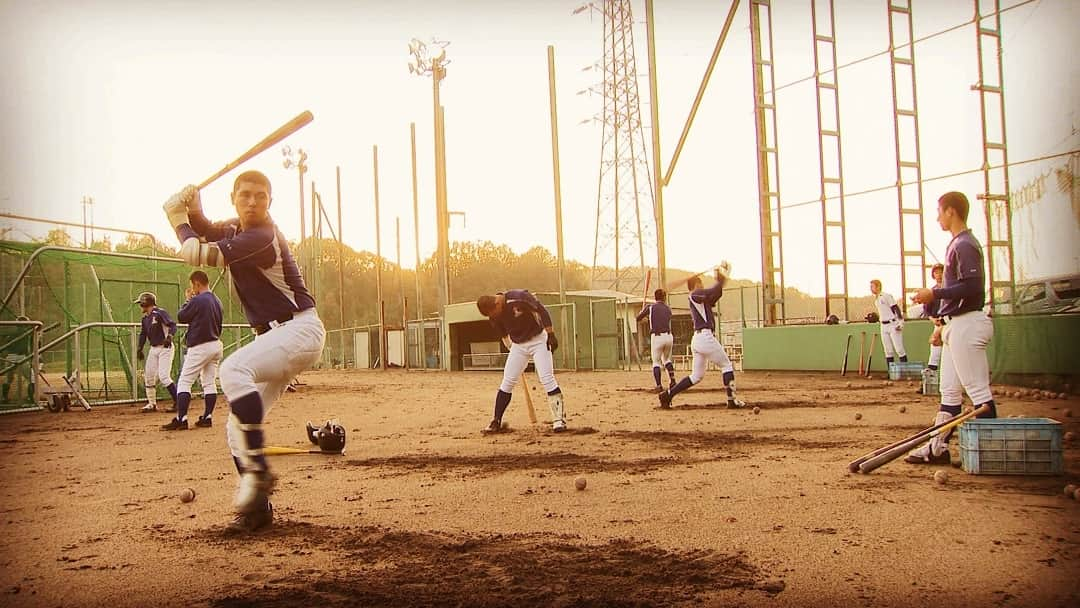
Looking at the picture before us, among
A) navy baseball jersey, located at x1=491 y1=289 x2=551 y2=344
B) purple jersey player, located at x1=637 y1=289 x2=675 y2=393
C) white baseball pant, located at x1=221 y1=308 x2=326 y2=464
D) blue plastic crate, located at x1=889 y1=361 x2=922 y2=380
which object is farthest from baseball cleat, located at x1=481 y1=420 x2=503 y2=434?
blue plastic crate, located at x1=889 y1=361 x2=922 y2=380

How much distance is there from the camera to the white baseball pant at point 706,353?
12633 mm

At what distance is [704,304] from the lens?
42.7 ft

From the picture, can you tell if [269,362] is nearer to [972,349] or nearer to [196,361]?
[972,349]

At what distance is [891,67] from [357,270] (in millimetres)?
44929

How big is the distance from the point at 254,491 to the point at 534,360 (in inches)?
225

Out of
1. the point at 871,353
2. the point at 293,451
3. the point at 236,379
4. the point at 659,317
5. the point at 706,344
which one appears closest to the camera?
the point at 236,379

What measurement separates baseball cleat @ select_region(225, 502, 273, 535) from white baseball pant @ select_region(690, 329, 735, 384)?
8.81 meters

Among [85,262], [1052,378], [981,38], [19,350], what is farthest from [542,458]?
[981,38]

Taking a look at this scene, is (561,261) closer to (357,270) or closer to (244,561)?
(244,561)

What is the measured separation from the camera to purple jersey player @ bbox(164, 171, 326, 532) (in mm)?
4969

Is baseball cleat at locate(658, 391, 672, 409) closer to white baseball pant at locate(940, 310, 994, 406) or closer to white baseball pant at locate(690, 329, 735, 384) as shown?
white baseball pant at locate(690, 329, 735, 384)

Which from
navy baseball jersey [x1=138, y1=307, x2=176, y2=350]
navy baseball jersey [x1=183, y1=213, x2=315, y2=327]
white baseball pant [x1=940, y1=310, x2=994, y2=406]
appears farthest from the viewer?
navy baseball jersey [x1=138, y1=307, x2=176, y2=350]

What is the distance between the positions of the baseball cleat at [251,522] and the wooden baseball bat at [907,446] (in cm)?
471

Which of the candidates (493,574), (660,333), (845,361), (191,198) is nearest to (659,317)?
(660,333)
